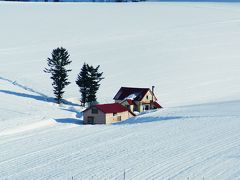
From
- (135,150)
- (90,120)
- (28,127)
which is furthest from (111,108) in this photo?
(135,150)

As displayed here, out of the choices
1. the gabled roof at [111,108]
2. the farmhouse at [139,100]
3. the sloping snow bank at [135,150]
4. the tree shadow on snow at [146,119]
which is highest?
the farmhouse at [139,100]

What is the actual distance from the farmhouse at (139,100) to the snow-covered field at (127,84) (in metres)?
1.46

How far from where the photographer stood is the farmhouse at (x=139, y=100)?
49.3m

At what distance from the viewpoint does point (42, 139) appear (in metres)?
34.1

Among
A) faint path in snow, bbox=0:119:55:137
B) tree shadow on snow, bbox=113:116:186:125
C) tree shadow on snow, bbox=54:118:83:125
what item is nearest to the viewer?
faint path in snow, bbox=0:119:55:137

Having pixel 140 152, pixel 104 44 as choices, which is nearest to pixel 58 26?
pixel 104 44

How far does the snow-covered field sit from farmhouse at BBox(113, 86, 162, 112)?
1459mm

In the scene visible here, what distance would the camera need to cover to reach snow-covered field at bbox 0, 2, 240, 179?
25.4 metres

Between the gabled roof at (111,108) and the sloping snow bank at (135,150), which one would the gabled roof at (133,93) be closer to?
the gabled roof at (111,108)

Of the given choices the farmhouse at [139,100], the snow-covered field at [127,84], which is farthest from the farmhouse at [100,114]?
the farmhouse at [139,100]

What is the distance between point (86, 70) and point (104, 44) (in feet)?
99.3

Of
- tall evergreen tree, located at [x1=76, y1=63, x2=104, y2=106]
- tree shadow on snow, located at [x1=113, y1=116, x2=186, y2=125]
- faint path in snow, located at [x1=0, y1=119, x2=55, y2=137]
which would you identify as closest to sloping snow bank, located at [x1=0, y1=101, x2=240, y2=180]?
tree shadow on snow, located at [x1=113, y1=116, x2=186, y2=125]

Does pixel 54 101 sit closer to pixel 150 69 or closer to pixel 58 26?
pixel 150 69

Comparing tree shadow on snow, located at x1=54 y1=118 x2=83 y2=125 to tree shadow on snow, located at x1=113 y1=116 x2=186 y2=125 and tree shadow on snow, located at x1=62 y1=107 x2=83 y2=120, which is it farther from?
tree shadow on snow, located at x1=113 y1=116 x2=186 y2=125
